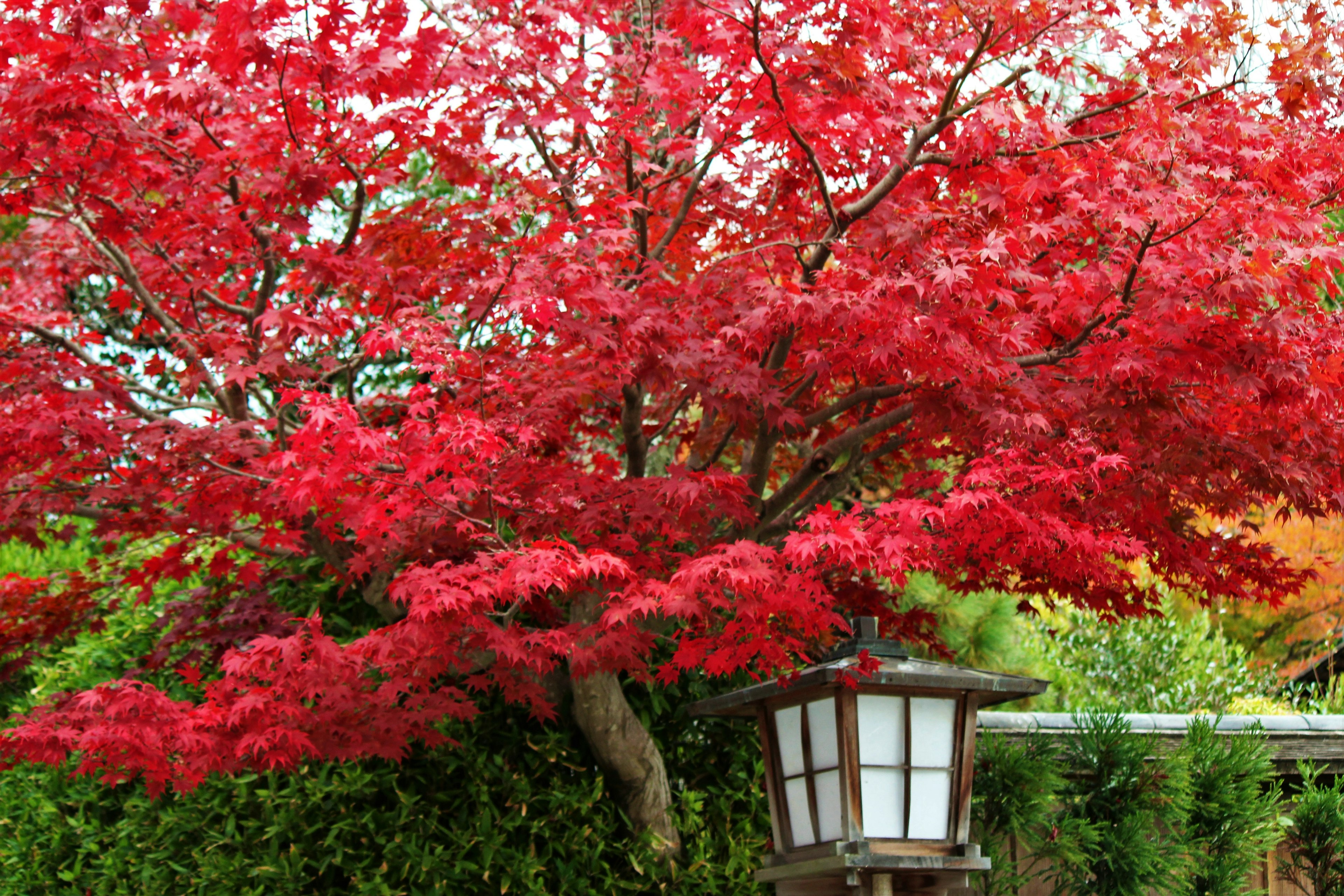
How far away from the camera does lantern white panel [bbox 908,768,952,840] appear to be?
369 cm

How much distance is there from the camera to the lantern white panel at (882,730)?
3676mm

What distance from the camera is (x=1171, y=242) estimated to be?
13.8ft

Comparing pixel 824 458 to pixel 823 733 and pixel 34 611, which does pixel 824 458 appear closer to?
pixel 823 733

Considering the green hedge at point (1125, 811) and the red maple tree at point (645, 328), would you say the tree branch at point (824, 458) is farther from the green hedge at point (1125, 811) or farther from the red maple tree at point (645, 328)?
the green hedge at point (1125, 811)

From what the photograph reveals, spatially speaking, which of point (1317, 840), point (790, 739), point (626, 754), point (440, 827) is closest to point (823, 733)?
point (790, 739)

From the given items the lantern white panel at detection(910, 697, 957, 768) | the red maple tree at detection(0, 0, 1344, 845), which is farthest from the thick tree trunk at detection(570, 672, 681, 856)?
the lantern white panel at detection(910, 697, 957, 768)

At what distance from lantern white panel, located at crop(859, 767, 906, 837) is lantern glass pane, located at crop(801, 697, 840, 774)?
0.36 feet

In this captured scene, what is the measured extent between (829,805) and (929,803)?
31 cm

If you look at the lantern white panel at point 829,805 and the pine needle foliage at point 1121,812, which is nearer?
the lantern white panel at point 829,805

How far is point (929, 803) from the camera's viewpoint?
146 inches

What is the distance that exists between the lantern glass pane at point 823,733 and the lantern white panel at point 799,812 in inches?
2.9

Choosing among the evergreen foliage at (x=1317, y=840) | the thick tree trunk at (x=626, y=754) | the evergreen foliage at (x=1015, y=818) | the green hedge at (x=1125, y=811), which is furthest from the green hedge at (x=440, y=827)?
the evergreen foliage at (x=1317, y=840)

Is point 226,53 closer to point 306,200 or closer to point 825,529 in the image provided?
point 306,200

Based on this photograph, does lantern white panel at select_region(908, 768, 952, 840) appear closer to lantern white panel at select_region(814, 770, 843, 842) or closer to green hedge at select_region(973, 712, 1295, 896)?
lantern white panel at select_region(814, 770, 843, 842)
